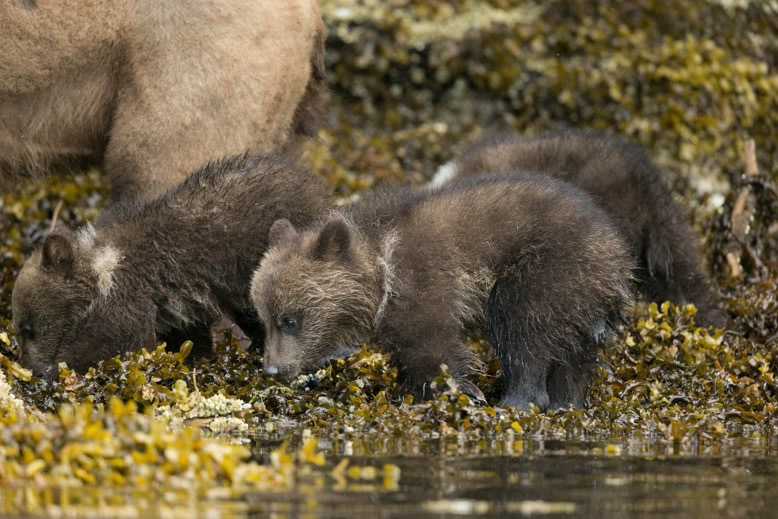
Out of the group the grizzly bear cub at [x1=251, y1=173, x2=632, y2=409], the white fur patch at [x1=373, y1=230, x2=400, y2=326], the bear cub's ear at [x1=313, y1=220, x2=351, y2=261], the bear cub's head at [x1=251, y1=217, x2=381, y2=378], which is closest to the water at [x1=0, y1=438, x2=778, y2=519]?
the grizzly bear cub at [x1=251, y1=173, x2=632, y2=409]

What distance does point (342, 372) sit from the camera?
26.3 feet

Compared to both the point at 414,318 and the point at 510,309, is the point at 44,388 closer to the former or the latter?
the point at 414,318

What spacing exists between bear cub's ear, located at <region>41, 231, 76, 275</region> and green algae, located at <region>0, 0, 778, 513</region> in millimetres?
552

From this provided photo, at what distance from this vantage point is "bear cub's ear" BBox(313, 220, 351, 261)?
7465 mm

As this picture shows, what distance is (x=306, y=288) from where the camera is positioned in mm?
7613

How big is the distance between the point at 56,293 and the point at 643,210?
4225 mm

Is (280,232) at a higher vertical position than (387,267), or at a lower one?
higher

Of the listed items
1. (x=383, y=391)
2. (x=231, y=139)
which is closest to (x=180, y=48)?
(x=231, y=139)

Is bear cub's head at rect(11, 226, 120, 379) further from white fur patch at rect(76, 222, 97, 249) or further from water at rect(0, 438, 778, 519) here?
water at rect(0, 438, 778, 519)

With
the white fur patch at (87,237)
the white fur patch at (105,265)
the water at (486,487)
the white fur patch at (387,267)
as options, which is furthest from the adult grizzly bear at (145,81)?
the water at (486,487)

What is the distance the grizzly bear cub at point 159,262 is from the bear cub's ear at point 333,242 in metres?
0.60

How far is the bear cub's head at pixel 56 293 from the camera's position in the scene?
8.10 metres

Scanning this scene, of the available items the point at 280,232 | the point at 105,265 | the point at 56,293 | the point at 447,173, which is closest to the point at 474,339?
the point at 280,232

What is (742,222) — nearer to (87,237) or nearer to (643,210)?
(643,210)
